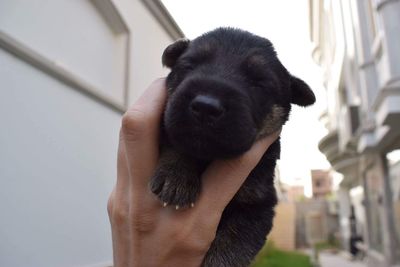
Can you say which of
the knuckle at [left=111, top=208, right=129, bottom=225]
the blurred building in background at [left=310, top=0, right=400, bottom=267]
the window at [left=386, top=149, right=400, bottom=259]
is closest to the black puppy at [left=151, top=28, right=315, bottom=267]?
the knuckle at [left=111, top=208, right=129, bottom=225]

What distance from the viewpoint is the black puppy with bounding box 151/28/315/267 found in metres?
1.94

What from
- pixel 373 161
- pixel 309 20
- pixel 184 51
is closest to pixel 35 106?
pixel 184 51

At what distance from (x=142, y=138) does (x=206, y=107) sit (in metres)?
0.48

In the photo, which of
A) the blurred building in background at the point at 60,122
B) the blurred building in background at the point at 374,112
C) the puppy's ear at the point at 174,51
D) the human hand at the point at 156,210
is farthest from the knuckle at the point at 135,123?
the blurred building in background at the point at 374,112

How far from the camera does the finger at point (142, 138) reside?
86.0 inches

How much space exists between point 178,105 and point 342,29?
17.8 meters

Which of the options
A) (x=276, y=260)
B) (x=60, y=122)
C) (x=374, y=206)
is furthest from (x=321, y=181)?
(x=60, y=122)

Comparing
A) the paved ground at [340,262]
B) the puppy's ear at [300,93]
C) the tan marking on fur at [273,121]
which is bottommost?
the paved ground at [340,262]

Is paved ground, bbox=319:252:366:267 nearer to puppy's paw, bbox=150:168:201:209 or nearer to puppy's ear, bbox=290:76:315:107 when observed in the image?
puppy's ear, bbox=290:76:315:107

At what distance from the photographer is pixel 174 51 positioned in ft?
8.72

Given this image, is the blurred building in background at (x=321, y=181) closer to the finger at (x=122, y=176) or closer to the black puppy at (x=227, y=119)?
the black puppy at (x=227, y=119)

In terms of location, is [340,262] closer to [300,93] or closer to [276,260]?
[276,260]

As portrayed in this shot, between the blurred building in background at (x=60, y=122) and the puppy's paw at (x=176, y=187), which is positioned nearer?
the puppy's paw at (x=176, y=187)

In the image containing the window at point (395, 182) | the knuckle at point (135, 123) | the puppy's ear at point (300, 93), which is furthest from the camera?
the window at point (395, 182)
